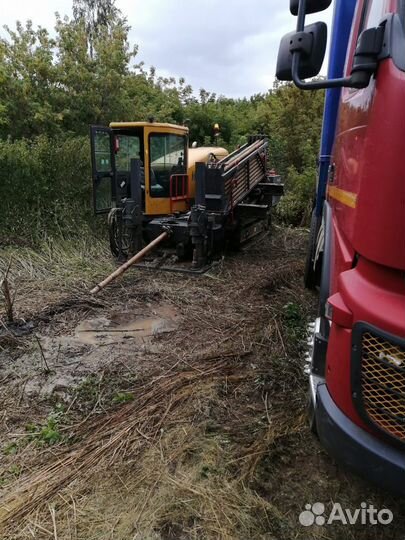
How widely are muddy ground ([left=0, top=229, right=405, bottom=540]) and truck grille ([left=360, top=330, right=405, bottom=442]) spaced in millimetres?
852

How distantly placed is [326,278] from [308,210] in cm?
843

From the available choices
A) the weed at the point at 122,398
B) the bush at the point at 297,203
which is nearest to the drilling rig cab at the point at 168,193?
the bush at the point at 297,203

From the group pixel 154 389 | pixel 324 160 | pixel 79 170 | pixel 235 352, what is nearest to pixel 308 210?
pixel 79 170

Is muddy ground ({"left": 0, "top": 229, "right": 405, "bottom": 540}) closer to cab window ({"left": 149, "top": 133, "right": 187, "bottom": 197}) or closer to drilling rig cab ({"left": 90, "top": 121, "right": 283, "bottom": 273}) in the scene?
drilling rig cab ({"left": 90, "top": 121, "right": 283, "bottom": 273})

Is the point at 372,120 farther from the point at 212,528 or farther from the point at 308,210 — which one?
the point at 308,210

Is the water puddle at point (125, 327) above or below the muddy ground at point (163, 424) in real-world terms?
below

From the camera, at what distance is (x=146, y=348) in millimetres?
4137

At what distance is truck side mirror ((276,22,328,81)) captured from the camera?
1.82 metres

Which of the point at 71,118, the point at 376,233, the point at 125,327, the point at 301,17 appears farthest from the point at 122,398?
the point at 71,118

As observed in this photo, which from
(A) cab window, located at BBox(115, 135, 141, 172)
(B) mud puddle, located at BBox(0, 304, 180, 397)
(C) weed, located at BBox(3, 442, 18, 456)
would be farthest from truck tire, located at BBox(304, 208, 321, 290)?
(A) cab window, located at BBox(115, 135, 141, 172)

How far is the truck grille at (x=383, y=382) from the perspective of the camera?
1.54 m

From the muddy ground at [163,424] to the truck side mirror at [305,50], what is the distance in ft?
6.59

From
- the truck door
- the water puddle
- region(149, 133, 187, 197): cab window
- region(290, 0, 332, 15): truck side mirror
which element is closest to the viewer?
region(290, 0, 332, 15): truck side mirror

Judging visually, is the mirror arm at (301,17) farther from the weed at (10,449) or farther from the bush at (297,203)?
the bush at (297,203)
